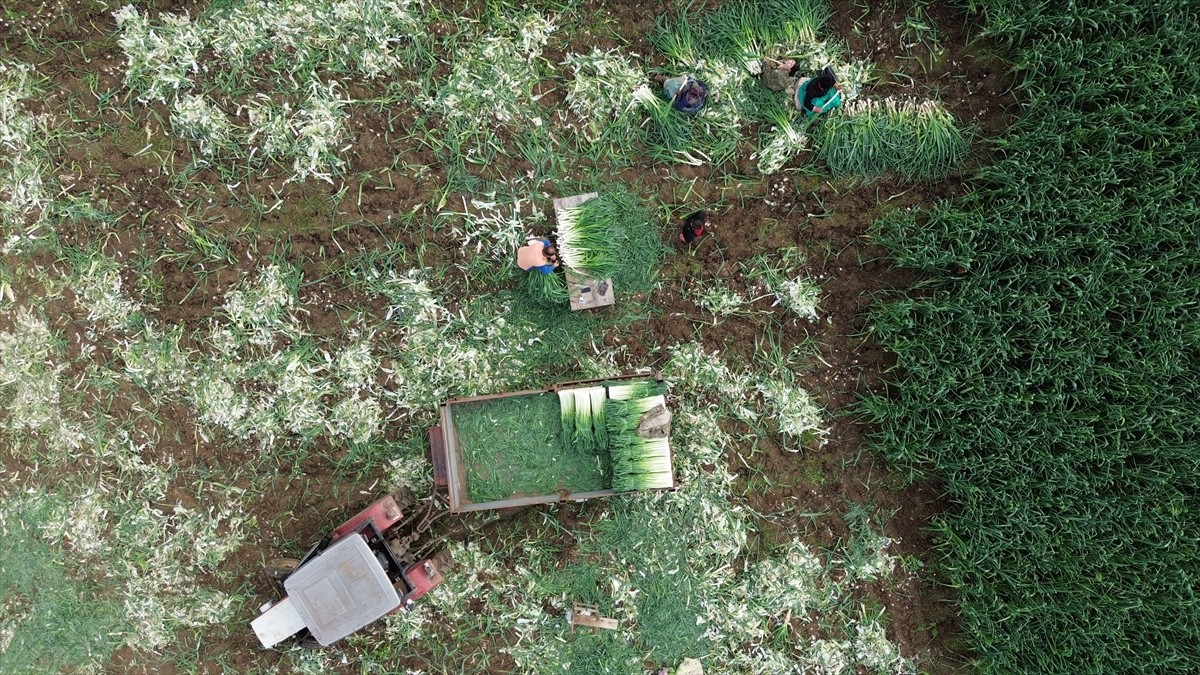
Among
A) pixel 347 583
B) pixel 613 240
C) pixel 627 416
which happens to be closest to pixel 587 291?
pixel 613 240

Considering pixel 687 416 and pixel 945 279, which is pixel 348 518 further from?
pixel 945 279

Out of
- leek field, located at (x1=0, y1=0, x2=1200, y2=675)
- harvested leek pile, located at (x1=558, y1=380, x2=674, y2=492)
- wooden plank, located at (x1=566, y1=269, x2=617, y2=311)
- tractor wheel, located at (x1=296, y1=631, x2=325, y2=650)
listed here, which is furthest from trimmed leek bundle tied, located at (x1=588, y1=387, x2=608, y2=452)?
tractor wheel, located at (x1=296, y1=631, x2=325, y2=650)

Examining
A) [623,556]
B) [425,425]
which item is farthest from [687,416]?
[425,425]

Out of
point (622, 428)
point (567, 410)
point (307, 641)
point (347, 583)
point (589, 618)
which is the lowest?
point (589, 618)

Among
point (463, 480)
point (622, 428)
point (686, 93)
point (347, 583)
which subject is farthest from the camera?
point (686, 93)

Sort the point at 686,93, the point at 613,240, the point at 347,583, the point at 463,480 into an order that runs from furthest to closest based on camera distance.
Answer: the point at 613,240 → the point at 686,93 → the point at 463,480 → the point at 347,583

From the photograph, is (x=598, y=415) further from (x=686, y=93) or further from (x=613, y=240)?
(x=686, y=93)

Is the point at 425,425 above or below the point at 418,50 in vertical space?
below
